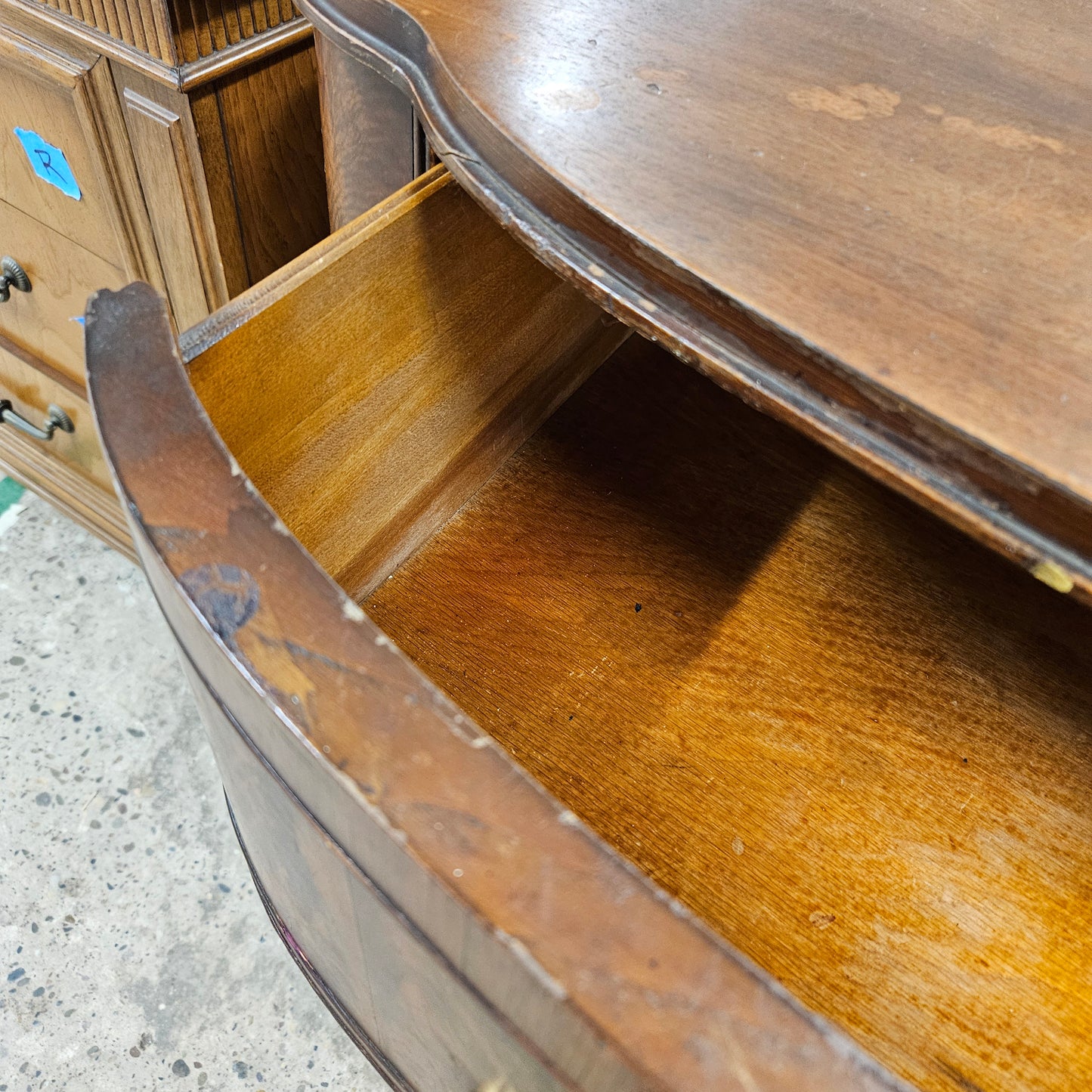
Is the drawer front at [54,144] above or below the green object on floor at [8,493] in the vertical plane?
above

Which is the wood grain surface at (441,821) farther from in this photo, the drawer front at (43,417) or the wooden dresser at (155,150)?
the drawer front at (43,417)

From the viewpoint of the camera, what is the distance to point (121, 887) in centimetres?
83

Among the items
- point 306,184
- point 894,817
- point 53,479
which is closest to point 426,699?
point 894,817

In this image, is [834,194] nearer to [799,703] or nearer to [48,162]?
[799,703]

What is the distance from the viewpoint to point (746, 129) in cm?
37


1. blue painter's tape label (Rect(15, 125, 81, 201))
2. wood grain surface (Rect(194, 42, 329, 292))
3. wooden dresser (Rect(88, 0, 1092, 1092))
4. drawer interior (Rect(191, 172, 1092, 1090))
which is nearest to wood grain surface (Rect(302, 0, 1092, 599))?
wooden dresser (Rect(88, 0, 1092, 1092))

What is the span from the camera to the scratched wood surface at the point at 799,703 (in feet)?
1.55

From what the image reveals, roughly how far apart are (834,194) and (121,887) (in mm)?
810

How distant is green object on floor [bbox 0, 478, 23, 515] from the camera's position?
1084mm

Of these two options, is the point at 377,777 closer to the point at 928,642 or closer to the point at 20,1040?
the point at 928,642

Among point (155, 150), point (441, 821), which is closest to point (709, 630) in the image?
point (441, 821)

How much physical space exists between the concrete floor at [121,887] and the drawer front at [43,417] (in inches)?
4.7

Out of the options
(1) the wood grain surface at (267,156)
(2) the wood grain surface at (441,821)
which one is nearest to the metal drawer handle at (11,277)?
(1) the wood grain surface at (267,156)

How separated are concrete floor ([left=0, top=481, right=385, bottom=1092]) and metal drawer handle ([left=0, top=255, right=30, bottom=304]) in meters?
0.31
